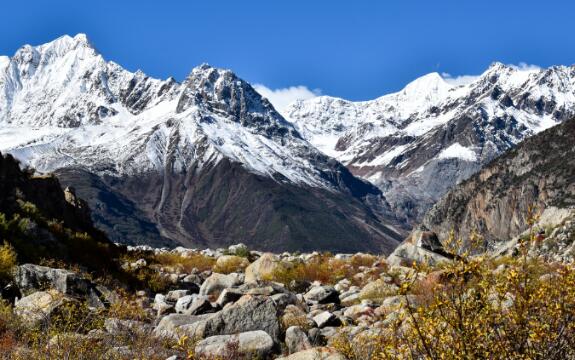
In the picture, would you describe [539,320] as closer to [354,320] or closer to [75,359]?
[75,359]

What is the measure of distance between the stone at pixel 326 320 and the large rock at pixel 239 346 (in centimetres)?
273

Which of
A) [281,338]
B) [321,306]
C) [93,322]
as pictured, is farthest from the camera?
[321,306]

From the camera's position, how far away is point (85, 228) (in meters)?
30.7

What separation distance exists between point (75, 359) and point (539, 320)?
21.8ft

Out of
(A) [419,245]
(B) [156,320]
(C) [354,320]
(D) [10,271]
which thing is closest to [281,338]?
(C) [354,320]

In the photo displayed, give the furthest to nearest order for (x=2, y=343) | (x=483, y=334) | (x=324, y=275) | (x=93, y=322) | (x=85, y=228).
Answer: (x=85, y=228) → (x=324, y=275) → (x=93, y=322) → (x=2, y=343) → (x=483, y=334)

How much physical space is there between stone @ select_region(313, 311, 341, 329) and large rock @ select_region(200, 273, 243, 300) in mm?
6638

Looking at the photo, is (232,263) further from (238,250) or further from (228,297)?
(228,297)

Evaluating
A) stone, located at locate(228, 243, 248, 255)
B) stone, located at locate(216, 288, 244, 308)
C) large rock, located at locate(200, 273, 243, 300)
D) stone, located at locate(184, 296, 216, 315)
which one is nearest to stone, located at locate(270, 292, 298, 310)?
stone, located at locate(216, 288, 244, 308)

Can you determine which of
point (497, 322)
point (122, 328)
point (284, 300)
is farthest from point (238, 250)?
point (497, 322)

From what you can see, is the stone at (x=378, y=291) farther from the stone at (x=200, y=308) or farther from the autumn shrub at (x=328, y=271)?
the stone at (x=200, y=308)

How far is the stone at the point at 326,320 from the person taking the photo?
1528 centimetres

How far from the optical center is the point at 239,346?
39.6 feet

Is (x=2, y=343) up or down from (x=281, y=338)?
up
